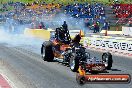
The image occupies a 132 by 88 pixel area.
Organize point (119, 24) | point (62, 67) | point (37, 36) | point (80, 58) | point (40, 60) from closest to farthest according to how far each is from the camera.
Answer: point (80, 58)
point (62, 67)
point (40, 60)
point (37, 36)
point (119, 24)

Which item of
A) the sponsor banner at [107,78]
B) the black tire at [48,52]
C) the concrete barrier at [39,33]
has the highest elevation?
the sponsor banner at [107,78]

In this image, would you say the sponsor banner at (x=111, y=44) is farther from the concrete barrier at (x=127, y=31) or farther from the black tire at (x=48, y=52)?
the concrete barrier at (x=127, y=31)

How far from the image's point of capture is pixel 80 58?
13352 millimetres

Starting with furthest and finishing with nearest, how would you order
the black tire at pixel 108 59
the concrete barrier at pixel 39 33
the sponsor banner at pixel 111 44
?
the concrete barrier at pixel 39 33 → the sponsor banner at pixel 111 44 → the black tire at pixel 108 59

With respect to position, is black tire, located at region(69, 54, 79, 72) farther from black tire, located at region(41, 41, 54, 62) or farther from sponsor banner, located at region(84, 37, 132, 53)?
sponsor banner, located at region(84, 37, 132, 53)

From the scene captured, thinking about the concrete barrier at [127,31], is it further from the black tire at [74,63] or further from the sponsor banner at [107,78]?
the sponsor banner at [107,78]

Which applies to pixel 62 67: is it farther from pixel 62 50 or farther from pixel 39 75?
pixel 39 75

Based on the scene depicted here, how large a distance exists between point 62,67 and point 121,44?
10227 mm

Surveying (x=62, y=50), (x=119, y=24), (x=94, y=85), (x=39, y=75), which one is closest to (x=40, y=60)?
(x=62, y=50)

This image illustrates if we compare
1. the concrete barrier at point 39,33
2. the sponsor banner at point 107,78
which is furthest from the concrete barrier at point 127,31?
the sponsor banner at point 107,78

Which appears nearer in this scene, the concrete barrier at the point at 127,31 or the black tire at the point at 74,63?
the black tire at the point at 74,63

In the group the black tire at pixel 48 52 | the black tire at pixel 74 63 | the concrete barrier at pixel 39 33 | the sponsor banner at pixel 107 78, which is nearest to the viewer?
the sponsor banner at pixel 107 78

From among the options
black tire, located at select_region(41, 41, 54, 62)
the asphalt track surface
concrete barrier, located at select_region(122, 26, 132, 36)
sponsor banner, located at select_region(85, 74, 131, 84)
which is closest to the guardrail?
black tire, located at select_region(41, 41, 54, 62)

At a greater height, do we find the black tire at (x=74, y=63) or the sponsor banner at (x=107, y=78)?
the sponsor banner at (x=107, y=78)
